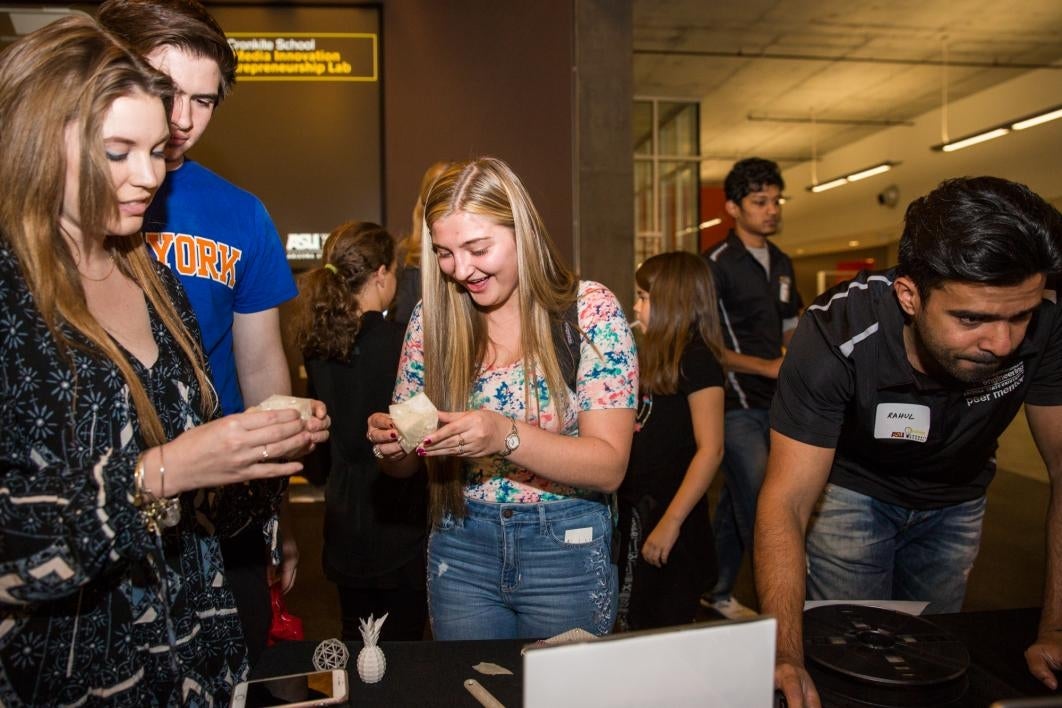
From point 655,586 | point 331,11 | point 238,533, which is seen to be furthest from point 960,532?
point 331,11

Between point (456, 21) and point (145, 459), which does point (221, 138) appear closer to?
point (456, 21)

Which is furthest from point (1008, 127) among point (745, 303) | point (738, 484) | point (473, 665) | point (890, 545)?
point (473, 665)

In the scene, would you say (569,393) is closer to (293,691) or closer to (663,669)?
(293,691)

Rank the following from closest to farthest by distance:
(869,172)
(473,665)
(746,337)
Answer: (473,665) < (746,337) < (869,172)

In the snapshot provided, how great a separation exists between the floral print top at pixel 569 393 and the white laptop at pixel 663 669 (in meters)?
0.85

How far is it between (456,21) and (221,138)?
156cm

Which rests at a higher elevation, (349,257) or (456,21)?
(456,21)

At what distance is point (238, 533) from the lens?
1.39 meters

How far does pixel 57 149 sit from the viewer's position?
101 centimetres

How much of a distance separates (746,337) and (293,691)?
3017 millimetres

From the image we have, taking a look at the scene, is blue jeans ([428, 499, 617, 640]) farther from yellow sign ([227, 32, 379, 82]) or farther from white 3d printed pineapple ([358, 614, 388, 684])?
yellow sign ([227, 32, 379, 82])

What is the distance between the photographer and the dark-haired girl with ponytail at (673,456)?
2.42 meters

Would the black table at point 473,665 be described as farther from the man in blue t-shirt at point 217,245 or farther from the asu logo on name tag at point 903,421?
the asu logo on name tag at point 903,421

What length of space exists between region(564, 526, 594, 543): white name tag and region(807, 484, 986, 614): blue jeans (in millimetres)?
714
